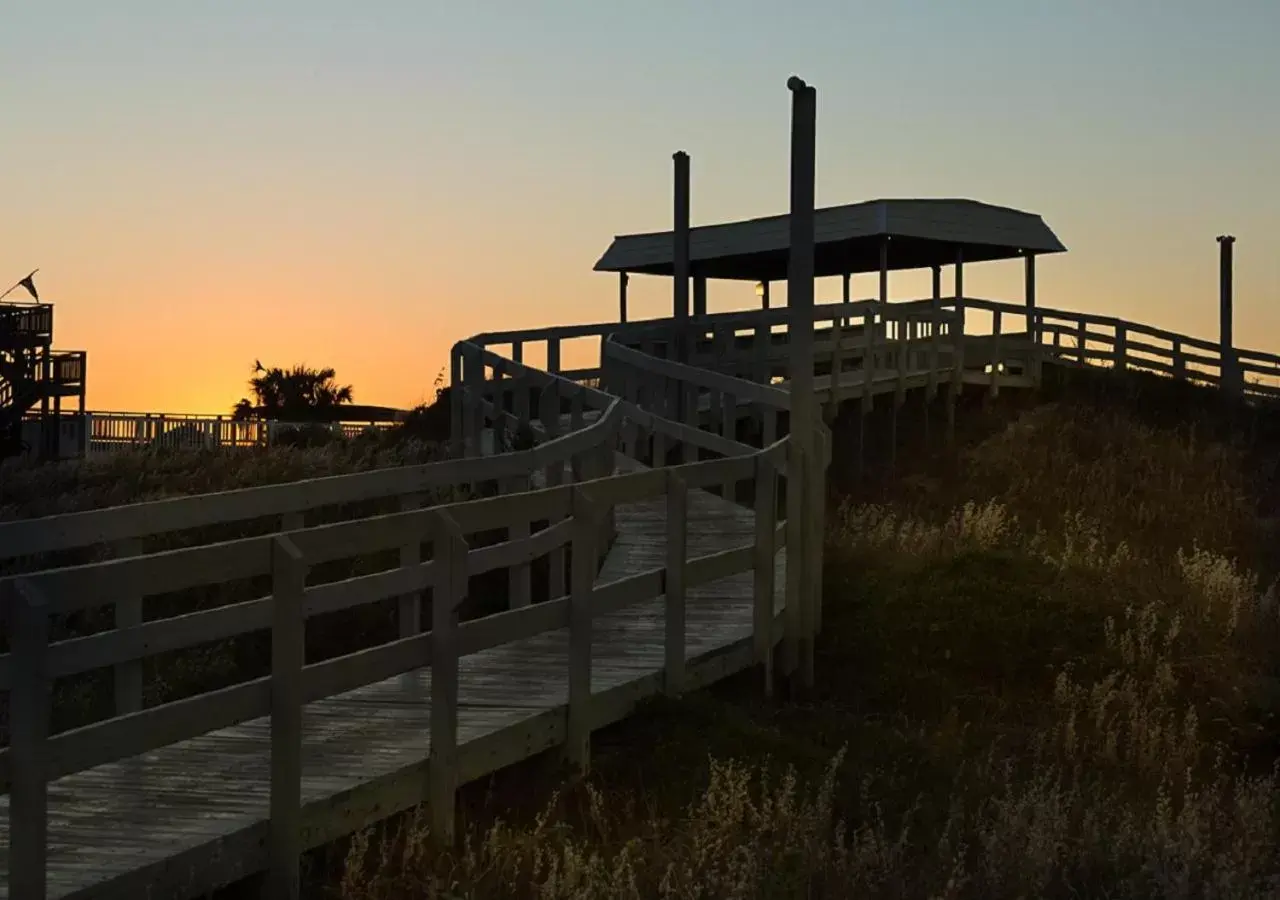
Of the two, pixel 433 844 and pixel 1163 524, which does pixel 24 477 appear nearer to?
pixel 1163 524

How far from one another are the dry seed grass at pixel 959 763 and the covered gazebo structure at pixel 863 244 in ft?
36.0

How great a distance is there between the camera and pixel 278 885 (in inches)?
232

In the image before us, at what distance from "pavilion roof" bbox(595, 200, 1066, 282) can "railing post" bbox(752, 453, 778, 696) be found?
15.5 metres

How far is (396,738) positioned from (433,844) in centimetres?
72

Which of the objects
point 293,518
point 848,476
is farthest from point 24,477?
point 293,518

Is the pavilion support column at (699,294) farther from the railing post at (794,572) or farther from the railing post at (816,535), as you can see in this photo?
the railing post at (794,572)

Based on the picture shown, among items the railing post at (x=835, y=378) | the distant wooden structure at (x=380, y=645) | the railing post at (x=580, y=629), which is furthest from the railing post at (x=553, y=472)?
the railing post at (x=835, y=378)

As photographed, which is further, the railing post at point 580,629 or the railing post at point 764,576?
the railing post at point 764,576

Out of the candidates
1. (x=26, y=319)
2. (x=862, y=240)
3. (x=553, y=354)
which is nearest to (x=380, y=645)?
(x=553, y=354)

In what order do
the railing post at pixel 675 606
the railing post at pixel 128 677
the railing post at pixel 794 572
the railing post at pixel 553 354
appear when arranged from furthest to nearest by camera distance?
1. the railing post at pixel 553 354
2. the railing post at pixel 794 572
3. the railing post at pixel 675 606
4. the railing post at pixel 128 677

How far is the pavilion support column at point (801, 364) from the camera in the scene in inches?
426

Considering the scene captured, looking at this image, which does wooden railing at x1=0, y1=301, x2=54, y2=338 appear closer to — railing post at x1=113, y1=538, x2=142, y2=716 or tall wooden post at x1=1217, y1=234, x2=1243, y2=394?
tall wooden post at x1=1217, y1=234, x2=1243, y2=394

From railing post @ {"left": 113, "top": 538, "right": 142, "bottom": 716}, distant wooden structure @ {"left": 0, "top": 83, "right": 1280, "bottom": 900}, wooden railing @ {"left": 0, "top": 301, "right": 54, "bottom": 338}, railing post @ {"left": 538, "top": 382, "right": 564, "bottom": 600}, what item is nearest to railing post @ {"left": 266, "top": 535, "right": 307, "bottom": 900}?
distant wooden structure @ {"left": 0, "top": 83, "right": 1280, "bottom": 900}

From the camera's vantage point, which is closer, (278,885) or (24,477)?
(278,885)
